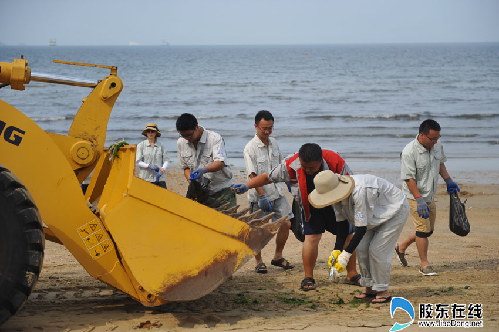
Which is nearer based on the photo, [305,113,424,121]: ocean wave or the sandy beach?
the sandy beach

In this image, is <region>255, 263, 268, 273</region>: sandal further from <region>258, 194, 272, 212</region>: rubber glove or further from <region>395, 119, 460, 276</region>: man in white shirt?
<region>395, 119, 460, 276</region>: man in white shirt

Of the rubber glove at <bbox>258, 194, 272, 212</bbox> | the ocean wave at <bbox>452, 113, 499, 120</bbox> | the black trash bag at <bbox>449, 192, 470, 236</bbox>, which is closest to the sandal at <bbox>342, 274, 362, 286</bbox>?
the rubber glove at <bbox>258, 194, 272, 212</bbox>

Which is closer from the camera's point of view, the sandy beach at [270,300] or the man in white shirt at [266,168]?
the sandy beach at [270,300]

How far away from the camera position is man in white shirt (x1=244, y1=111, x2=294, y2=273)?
255 inches

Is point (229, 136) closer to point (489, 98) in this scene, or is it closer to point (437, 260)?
point (437, 260)

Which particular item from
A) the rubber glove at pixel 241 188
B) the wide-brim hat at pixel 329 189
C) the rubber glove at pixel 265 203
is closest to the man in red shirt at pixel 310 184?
the rubber glove at pixel 241 188

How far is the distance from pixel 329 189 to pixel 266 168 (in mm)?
1923

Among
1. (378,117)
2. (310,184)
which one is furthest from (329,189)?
(378,117)

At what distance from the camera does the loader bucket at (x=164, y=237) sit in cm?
432

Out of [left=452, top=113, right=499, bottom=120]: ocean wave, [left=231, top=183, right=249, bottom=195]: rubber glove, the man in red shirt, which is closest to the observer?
the man in red shirt

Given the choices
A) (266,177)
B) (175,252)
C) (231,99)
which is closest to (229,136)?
(231,99)

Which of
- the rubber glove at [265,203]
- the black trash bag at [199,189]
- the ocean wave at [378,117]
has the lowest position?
the rubber glove at [265,203]

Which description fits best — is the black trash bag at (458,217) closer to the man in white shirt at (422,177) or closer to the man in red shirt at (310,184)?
the man in white shirt at (422,177)

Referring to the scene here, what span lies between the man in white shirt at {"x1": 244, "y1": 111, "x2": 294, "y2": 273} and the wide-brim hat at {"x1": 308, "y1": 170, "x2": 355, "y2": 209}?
170 cm
